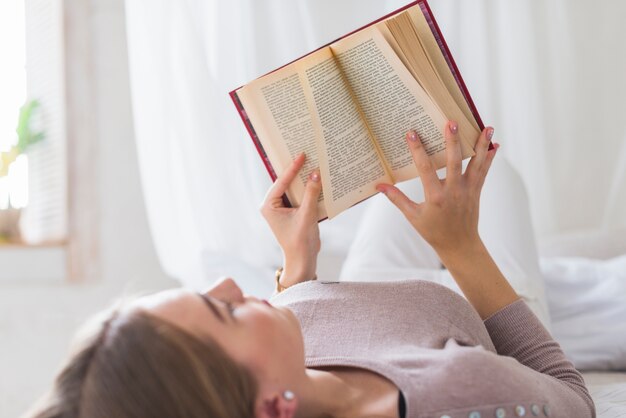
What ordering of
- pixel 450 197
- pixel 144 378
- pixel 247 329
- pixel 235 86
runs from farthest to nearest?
1. pixel 235 86
2. pixel 450 197
3. pixel 247 329
4. pixel 144 378

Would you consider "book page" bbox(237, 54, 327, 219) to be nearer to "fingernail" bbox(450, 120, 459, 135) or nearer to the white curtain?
"fingernail" bbox(450, 120, 459, 135)

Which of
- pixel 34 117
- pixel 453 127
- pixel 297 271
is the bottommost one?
pixel 297 271

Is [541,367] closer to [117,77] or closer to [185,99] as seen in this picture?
[185,99]

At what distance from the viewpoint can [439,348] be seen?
105 centimetres

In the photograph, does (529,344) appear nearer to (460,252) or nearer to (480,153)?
(460,252)

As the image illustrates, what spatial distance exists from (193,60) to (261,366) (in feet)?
4.55

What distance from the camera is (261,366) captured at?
0.86m

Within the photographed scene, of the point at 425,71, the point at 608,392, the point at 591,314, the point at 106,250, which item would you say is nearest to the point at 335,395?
the point at 425,71

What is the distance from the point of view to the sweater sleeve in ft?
3.64

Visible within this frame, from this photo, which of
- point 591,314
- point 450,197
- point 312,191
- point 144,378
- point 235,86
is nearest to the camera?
point 144,378

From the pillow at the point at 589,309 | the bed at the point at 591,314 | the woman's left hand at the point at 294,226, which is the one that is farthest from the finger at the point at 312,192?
the pillow at the point at 589,309

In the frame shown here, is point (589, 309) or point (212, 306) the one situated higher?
point (212, 306)

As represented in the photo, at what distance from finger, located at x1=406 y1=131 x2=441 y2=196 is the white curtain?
787 millimetres

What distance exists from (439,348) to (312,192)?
335mm
